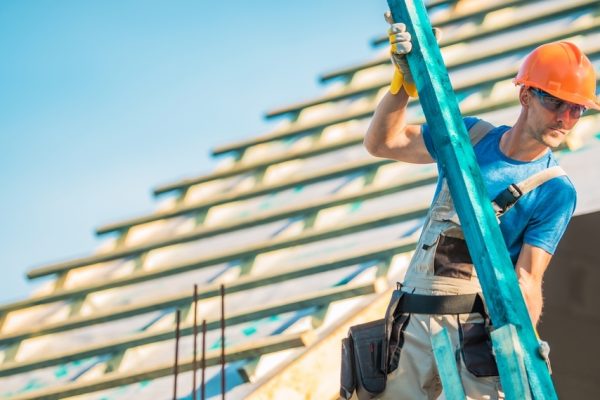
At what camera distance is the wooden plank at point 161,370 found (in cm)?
461

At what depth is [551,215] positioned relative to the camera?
9.53ft

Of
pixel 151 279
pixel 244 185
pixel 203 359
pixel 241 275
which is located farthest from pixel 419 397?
pixel 244 185

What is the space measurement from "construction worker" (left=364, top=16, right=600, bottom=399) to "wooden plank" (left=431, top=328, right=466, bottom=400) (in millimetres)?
47

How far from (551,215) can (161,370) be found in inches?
101

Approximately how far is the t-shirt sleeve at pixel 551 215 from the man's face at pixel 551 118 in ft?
0.41

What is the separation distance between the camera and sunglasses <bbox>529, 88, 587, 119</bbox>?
290 centimetres

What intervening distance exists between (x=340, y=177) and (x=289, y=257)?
32.8 inches

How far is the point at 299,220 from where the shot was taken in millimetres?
5785

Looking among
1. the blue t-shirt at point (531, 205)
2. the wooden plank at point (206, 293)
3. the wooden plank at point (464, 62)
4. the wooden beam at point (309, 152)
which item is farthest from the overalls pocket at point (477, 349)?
the wooden plank at point (464, 62)

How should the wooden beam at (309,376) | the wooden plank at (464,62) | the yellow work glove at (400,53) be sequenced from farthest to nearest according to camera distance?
the wooden plank at (464,62)
the wooden beam at (309,376)
the yellow work glove at (400,53)

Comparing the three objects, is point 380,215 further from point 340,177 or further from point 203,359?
point 203,359

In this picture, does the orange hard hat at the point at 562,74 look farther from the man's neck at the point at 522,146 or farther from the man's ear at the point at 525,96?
the man's neck at the point at 522,146

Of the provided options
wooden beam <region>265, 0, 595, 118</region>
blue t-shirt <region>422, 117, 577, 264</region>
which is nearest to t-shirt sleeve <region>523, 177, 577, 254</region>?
blue t-shirt <region>422, 117, 577, 264</region>

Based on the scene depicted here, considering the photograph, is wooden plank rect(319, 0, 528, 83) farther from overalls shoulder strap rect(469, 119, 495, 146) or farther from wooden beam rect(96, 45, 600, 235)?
overalls shoulder strap rect(469, 119, 495, 146)
